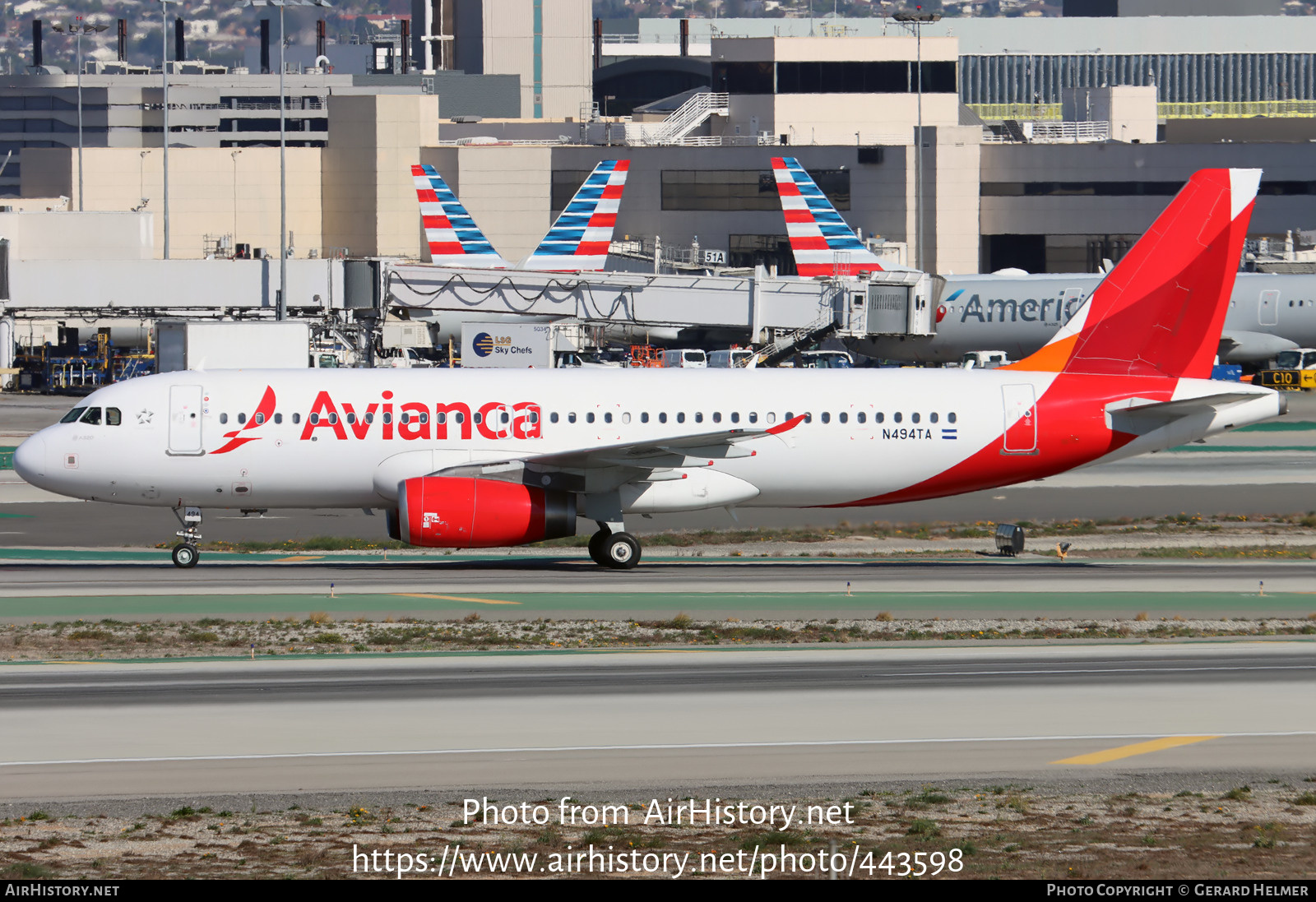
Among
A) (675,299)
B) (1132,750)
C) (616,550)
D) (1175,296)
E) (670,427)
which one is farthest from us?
(675,299)

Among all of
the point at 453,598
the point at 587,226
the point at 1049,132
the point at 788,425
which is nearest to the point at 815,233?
the point at 587,226

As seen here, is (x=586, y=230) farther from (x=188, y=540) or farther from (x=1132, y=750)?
(x=1132, y=750)

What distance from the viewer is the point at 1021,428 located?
36438 millimetres

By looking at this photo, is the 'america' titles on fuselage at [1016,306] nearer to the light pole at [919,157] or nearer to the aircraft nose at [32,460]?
the light pole at [919,157]

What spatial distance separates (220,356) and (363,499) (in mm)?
34949

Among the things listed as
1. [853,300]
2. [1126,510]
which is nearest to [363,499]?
[1126,510]

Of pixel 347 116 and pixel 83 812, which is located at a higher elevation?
pixel 347 116

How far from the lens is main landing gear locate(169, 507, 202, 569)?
35562 millimetres

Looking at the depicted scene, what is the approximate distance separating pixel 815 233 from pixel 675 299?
16.7 metres

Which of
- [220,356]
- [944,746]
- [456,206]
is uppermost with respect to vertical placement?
[456,206]

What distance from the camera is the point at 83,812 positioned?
1684 centimetres

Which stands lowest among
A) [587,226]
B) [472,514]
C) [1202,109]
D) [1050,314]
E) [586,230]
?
[472,514]
